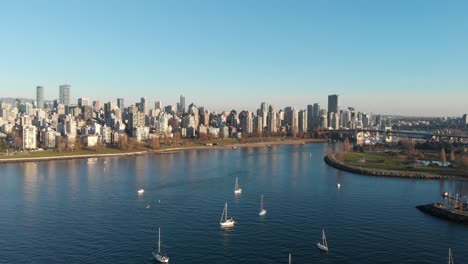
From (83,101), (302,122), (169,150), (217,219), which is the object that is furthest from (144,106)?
(217,219)

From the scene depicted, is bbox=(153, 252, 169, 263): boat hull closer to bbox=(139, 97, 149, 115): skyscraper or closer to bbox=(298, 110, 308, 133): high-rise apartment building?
bbox=(298, 110, 308, 133): high-rise apartment building

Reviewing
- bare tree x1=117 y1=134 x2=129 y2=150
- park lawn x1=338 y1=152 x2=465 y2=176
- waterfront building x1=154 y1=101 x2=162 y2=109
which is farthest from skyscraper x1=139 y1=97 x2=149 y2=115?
park lawn x1=338 y1=152 x2=465 y2=176

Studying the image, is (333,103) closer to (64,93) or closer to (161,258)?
(64,93)

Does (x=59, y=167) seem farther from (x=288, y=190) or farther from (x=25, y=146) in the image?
(x=288, y=190)

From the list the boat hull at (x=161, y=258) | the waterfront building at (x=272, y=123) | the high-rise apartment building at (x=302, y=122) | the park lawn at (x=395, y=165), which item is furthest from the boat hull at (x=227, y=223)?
the high-rise apartment building at (x=302, y=122)

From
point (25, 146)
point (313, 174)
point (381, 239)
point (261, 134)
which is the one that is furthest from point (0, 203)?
point (261, 134)

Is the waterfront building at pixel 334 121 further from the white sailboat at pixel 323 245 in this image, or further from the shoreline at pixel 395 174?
the white sailboat at pixel 323 245
